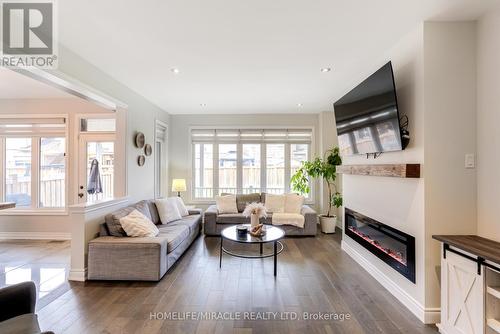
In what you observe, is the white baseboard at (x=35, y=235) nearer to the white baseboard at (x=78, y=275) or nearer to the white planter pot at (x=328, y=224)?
the white baseboard at (x=78, y=275)

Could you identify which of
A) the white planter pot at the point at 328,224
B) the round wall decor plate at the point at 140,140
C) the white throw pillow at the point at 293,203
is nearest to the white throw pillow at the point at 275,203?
the white throw pillow at the point at 293,203

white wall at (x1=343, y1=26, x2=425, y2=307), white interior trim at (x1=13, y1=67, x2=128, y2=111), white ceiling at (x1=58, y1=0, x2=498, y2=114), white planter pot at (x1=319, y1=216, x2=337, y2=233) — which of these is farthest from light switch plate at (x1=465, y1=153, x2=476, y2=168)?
white interior trim at (x1=13, y1=67, x2=128, y2=111)

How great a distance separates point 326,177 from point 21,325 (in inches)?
192

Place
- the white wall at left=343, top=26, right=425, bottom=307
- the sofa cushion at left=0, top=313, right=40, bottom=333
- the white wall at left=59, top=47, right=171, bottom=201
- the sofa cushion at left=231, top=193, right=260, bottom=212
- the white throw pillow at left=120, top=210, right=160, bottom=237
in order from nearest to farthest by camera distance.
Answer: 1. the sofa cushion at left=0, top=313, right=40, bottom=333
2. the white wall at left=343, top=26, right=425, bottom=307
3. the white wall at left=59, top=47, right=171, bottom=201
4. the white throw pillow at left=120, top=210, right=160, bottom=237
5. the sofa cushion at left=231, top=193, right=260, bottom=212

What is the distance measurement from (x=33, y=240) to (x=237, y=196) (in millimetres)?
3860

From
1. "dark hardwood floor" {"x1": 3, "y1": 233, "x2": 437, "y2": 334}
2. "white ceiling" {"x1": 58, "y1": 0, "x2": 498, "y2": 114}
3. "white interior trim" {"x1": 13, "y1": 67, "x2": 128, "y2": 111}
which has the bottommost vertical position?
"dark hardwood floor" {"x1": 3, "y1": 233, "x2": 437, "y2": 334}

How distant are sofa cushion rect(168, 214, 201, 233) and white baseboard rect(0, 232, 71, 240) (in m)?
2.12

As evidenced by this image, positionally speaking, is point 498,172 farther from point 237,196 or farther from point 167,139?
point 167,139

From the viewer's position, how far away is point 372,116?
260cm

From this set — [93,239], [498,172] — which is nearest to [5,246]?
[93,239]

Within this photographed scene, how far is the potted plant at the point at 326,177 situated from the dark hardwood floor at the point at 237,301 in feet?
5.33

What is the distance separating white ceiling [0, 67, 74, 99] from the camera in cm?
347

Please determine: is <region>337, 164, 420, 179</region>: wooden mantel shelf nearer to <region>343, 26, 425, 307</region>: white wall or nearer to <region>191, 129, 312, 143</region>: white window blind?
<region>343, 26, 425, 307</region>: white wall

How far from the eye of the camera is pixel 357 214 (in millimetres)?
3438
